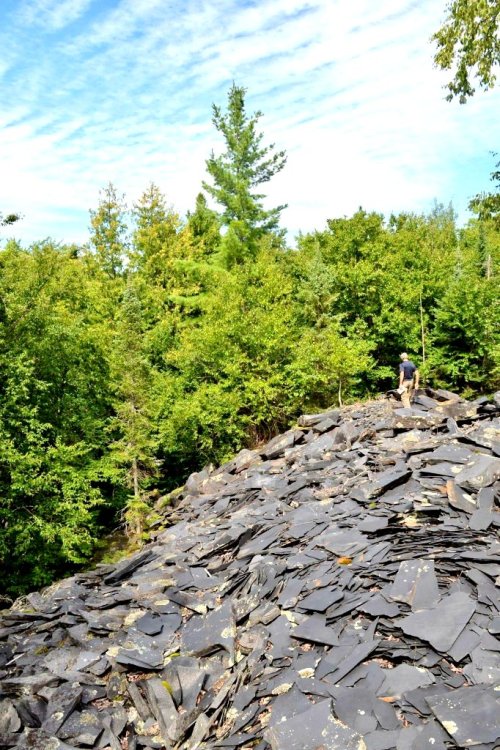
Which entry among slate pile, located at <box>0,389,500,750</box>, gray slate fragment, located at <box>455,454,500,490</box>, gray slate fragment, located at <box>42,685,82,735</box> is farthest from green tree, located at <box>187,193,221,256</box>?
gray slate fragment, located at <box>42,685,82,735</box>

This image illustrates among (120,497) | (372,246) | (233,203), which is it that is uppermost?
(233,203)

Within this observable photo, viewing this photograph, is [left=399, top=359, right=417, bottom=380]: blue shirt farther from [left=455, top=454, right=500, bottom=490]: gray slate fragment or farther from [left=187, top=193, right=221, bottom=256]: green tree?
[left=187, top=193, right=221, bottom=256]: green tree

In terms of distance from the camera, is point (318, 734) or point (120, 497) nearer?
point (318, 734)

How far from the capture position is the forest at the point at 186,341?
1888 centimetres

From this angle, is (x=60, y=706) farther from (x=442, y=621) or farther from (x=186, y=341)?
(x=186, y=341)

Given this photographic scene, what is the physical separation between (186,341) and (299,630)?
2355 centimetres

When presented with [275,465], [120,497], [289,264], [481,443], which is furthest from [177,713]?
[289,264]

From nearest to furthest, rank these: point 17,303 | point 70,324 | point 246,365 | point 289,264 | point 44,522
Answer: point 44,522 < point 17,303 < point 70,324 < point 246,365 < point 289,264

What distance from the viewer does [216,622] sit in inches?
282

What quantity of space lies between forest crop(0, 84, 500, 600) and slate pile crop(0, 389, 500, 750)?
967 centimetres

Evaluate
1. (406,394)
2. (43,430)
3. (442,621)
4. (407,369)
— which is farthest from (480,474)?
(43,430)

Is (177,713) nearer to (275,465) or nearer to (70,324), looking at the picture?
(275,465)

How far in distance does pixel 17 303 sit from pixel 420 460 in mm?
16966

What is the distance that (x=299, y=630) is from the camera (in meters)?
6.19
